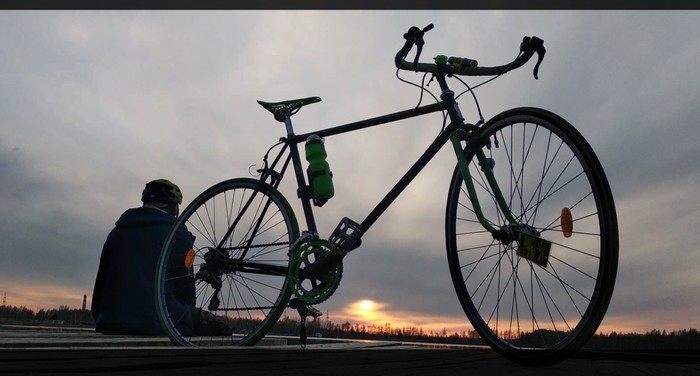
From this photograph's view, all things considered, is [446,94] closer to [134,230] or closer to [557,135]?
[557,135]

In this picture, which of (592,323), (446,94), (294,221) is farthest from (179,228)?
(592,323)

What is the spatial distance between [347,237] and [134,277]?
2139 mm

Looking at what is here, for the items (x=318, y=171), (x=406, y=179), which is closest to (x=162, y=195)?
(x=318, y=171)

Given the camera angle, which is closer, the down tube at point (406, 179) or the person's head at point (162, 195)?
the down tube at point (406, 179)

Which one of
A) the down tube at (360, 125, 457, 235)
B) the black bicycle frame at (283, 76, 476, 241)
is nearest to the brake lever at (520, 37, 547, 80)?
the black bicycle frame at (283, 76, 476, 241)

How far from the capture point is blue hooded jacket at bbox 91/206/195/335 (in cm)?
443

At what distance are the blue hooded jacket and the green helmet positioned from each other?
0.52 feet

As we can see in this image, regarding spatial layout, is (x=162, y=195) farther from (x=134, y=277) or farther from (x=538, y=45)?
(x=538, y=45)

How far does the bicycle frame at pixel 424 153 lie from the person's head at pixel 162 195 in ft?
3.99

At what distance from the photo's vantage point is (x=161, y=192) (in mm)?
4879

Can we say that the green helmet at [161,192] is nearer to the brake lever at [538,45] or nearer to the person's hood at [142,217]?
the person's hood at [142,217]

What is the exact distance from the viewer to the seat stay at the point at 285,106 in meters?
4.27

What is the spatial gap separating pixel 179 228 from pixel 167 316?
2.47ft

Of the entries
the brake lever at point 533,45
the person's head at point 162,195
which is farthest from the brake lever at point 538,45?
the person's head at point 162,195
